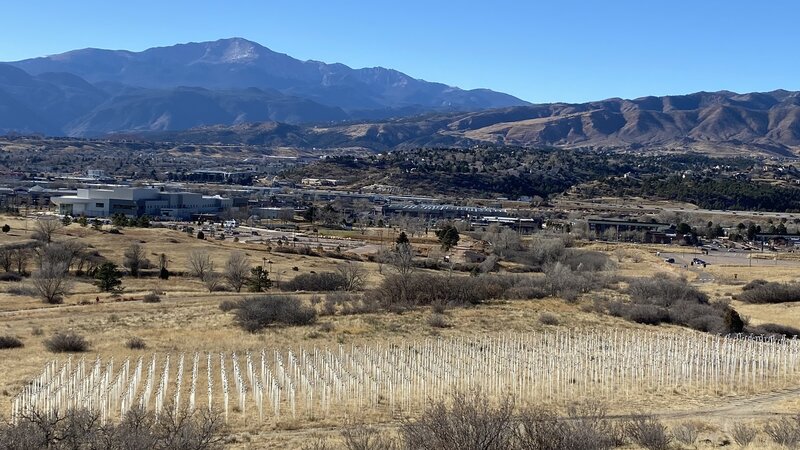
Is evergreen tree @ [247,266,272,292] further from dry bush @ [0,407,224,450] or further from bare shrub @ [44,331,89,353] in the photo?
dry bush @ [0,407,224,450]

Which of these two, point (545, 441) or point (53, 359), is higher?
point (545, 441)

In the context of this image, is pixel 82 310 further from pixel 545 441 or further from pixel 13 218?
pixel 13 218

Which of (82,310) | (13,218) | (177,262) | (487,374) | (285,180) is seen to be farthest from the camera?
(285,180)

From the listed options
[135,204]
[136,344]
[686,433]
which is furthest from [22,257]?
[135,204]

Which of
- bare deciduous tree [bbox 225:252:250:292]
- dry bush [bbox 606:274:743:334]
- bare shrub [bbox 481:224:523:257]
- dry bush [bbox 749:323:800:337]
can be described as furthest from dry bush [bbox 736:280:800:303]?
bare deciduous tree [bbox 225:252:250:292]

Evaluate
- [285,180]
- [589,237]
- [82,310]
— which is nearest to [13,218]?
[82,310]

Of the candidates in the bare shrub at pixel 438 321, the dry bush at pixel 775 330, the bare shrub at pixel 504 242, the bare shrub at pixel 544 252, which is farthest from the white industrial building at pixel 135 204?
the dry bush at pixel 775 330

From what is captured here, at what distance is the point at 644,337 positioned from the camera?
32750mm

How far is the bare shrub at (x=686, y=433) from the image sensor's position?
1723 centimetres

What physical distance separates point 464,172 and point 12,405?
162 meters

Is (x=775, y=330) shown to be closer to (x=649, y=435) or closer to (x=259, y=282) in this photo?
(x=649, y=435)

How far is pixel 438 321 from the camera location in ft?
113

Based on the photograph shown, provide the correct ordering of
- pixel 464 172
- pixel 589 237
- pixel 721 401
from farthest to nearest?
pixel 464 172
pixel 589 237
pixel 721 401

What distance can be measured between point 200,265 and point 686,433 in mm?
46905
